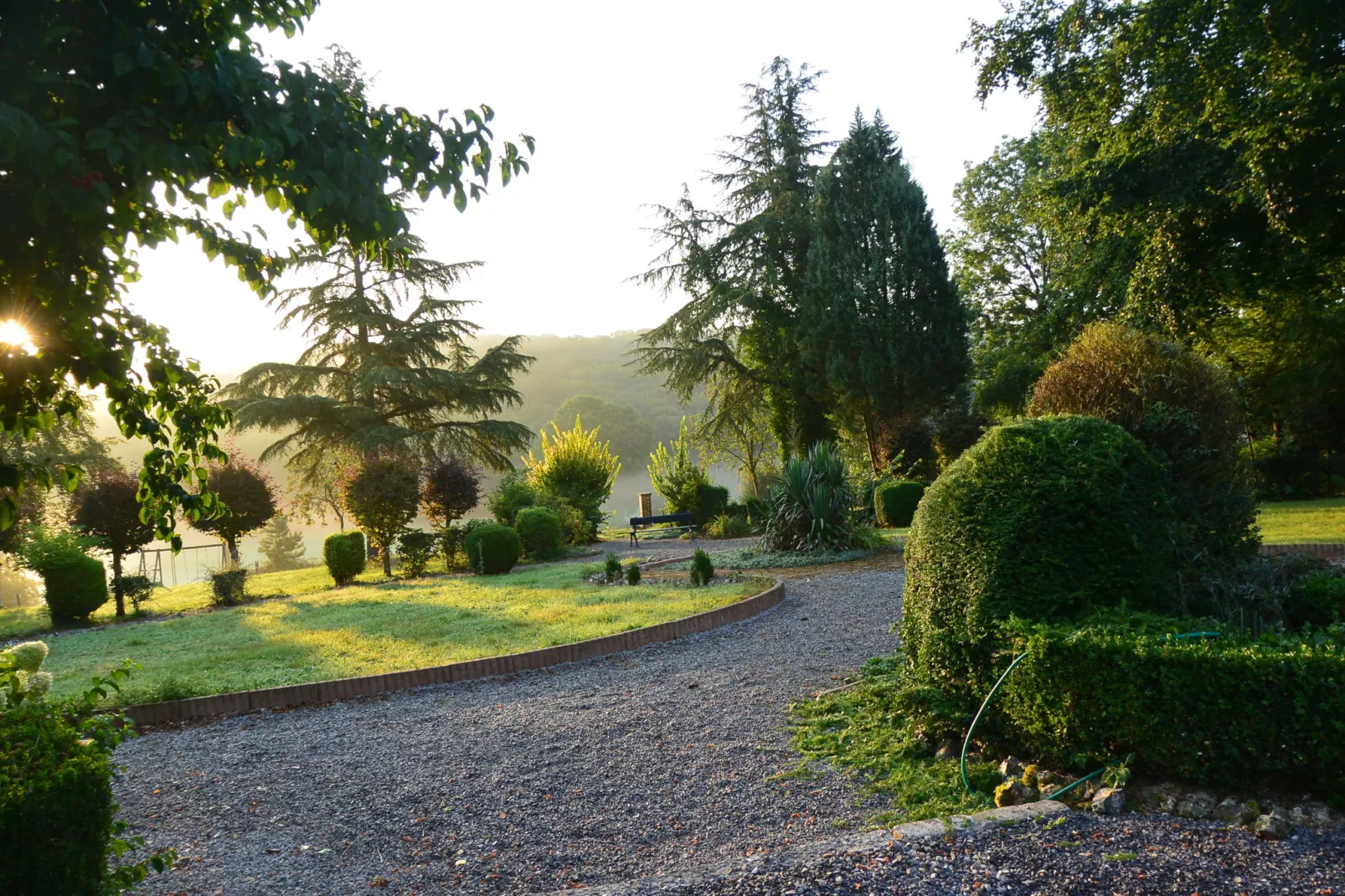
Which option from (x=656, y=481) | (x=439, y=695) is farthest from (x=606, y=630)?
(x=656, y=481)

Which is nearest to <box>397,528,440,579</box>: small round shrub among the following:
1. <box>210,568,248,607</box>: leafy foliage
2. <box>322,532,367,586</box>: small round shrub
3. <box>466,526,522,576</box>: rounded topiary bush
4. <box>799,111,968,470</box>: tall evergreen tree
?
<box>322,532,367,586</box>: small round shrub

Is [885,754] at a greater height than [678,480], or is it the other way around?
[678,480]

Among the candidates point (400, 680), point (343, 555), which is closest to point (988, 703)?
point (400, 680)

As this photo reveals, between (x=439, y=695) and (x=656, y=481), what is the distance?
16.0m

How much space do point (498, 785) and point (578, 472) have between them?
16.4m

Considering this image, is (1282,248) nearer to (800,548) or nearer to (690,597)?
(800,548)

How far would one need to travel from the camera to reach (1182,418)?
200 inches

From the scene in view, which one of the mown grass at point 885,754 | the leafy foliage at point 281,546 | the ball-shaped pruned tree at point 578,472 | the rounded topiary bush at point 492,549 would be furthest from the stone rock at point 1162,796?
the leafy foliage at point 281,546

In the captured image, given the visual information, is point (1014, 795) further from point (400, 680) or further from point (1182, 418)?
point (400, 680)

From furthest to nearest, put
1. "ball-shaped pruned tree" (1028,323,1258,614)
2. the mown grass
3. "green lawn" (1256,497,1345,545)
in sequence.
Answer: "green lawn" (1256,497,1345,545) < "ball-shaped pruned tree" (1028,323,1258,614) < the mown grass

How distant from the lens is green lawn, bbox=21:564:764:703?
245 inches

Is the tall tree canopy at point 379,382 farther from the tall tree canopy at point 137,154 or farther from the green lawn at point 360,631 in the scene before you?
the tall tree canopy at point 137,154

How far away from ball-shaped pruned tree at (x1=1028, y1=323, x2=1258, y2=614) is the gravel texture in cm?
166

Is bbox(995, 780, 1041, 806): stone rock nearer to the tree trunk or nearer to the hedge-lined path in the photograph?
the hedge-lined path
